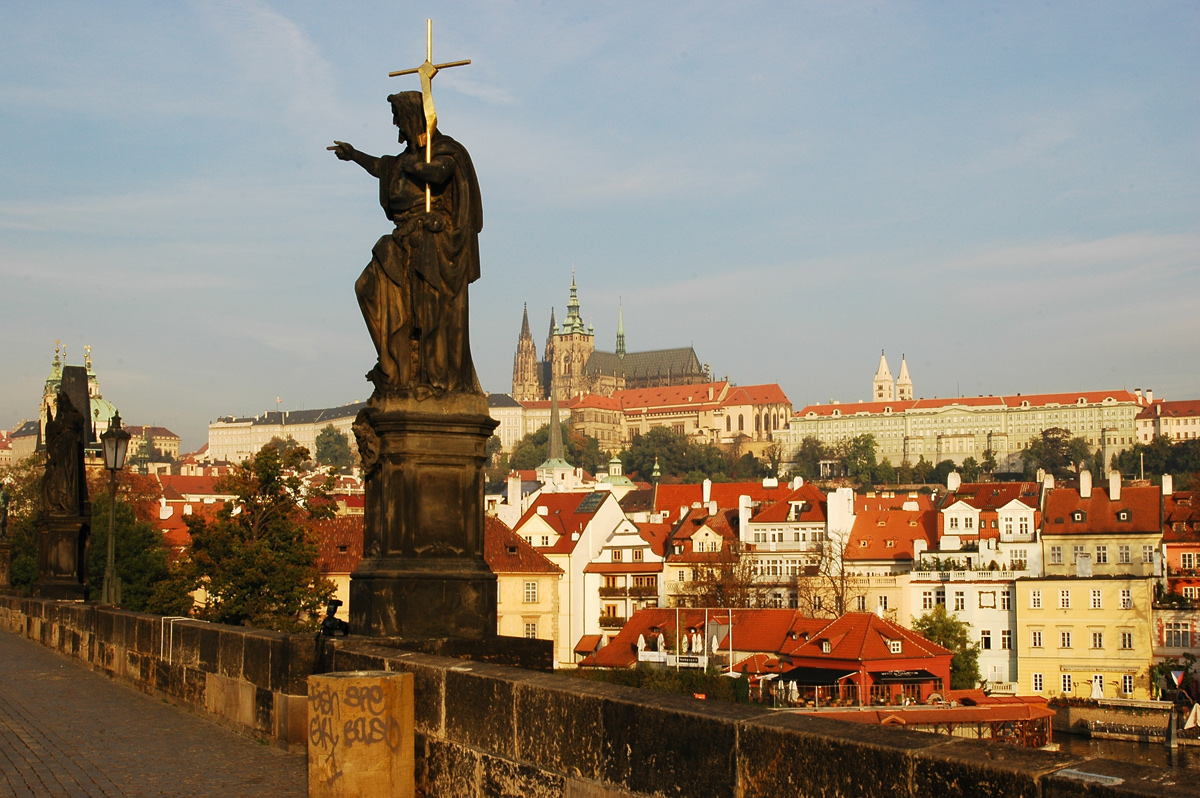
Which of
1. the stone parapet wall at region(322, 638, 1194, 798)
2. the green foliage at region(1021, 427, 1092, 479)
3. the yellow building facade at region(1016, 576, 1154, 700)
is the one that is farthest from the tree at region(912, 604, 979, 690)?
the green foliage at region(1021, 427, 1092, 479)

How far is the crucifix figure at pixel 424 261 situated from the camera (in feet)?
23.7

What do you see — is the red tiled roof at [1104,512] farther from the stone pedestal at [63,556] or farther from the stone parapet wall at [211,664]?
the stone parapet wall at [211,664]

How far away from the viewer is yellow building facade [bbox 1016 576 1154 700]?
5362 cm

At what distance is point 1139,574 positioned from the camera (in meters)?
58.5

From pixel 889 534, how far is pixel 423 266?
201 ft

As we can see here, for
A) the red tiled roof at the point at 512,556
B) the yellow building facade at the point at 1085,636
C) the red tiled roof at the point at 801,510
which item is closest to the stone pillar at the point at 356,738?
the red tiled roof at the point at 512,556

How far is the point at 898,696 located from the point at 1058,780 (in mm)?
44795

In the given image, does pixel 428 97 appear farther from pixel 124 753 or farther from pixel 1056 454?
pixel 1056 454

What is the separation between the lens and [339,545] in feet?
174

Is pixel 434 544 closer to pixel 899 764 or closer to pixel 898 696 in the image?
pixel 899 764

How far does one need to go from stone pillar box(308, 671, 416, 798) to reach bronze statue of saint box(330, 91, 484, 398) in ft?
6.83

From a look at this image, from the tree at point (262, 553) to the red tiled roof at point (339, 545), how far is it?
11480mm

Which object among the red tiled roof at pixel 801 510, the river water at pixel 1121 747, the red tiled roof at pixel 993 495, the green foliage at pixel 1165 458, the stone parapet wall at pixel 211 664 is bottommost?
the river water at pixel 1121 747

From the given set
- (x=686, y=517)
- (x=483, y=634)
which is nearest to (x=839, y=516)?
(x=686, y=517)
